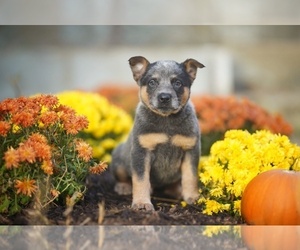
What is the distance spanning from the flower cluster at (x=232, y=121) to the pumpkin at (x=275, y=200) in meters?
2.13

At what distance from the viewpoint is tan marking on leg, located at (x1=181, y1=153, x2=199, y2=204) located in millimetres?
3963

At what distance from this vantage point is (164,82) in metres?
3.77

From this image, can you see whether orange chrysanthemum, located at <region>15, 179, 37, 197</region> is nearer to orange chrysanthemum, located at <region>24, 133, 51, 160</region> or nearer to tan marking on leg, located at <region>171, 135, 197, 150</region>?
orange chrysanthemum, located at <region>24, 133, 51, 160</region>

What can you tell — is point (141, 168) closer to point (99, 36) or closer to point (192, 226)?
point (192, 226)

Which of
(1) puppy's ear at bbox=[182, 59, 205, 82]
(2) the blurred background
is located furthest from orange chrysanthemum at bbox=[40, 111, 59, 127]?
(2) the blurred background

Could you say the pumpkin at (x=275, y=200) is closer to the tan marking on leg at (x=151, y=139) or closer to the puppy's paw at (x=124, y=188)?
the tan marking on leg at (x=151, y=139)

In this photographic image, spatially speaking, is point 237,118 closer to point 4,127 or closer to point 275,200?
point 275,200

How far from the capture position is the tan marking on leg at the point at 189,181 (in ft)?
13.0

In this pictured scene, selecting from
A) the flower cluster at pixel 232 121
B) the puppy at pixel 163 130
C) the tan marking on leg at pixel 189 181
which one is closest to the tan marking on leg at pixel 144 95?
the puppy at pixel 163 130

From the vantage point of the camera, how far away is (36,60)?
757 centimetres

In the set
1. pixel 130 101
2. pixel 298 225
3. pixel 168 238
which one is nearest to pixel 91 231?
pixel 168 238

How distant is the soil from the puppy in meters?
0.18

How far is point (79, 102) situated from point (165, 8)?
1.16m

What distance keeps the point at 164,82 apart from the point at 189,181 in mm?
716
